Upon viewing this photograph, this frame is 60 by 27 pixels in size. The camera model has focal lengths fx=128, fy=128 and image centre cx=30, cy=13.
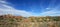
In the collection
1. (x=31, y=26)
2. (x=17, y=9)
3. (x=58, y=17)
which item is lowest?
(x=31, y=26)

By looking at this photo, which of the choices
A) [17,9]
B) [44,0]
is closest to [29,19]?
[17,9]

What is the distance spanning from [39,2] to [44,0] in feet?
0.32

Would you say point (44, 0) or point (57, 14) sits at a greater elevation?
point (44, 0)

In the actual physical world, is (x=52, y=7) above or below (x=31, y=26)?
above

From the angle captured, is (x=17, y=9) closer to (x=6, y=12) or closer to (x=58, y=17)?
(x=6, y=12)

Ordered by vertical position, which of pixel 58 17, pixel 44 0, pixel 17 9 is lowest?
pixel 58 17

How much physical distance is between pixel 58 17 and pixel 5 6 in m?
0.99

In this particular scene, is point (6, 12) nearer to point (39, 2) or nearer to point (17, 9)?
point (17, 9)

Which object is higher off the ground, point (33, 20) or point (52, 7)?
point (52, 7)

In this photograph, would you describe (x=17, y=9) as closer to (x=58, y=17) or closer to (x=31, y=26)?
(x=31, y=26)

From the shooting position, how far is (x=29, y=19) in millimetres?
2336

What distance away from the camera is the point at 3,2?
236 cm

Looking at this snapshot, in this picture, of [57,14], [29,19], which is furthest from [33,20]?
[57,14]

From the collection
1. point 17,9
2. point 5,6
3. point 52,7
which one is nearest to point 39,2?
point 52,7
